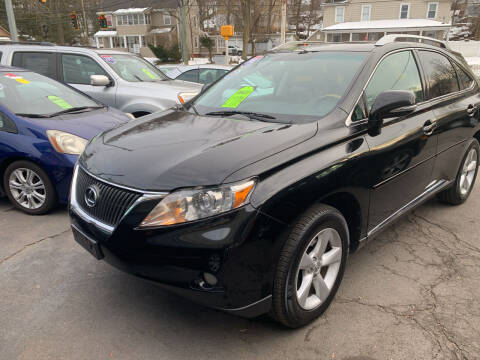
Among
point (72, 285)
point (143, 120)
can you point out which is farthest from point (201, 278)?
point (143, 120)

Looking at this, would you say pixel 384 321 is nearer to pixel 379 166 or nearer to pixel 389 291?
pixel 389 291

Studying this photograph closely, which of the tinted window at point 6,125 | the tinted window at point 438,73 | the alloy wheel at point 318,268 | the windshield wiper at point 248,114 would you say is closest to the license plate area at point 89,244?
the alloy wheel at point 318,268

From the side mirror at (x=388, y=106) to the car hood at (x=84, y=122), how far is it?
296cm

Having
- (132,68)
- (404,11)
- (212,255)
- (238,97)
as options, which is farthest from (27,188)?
(404,11)

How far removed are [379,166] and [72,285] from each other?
2.39m

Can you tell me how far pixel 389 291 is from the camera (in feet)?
9.39

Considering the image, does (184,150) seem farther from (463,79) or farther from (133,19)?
(133,19)

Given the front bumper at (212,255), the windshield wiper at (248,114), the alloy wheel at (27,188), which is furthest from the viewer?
the alloy wheel at (27,188)

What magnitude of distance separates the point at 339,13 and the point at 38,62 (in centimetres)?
4466

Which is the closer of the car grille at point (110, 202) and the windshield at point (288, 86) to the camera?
the car grille at point (110, 202)

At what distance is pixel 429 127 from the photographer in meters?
3.28

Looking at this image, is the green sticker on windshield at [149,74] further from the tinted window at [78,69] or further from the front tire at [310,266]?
the front tire at [310,266]

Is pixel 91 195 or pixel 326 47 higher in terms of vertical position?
pixel 326 47

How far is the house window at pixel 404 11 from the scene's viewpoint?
41938mm
